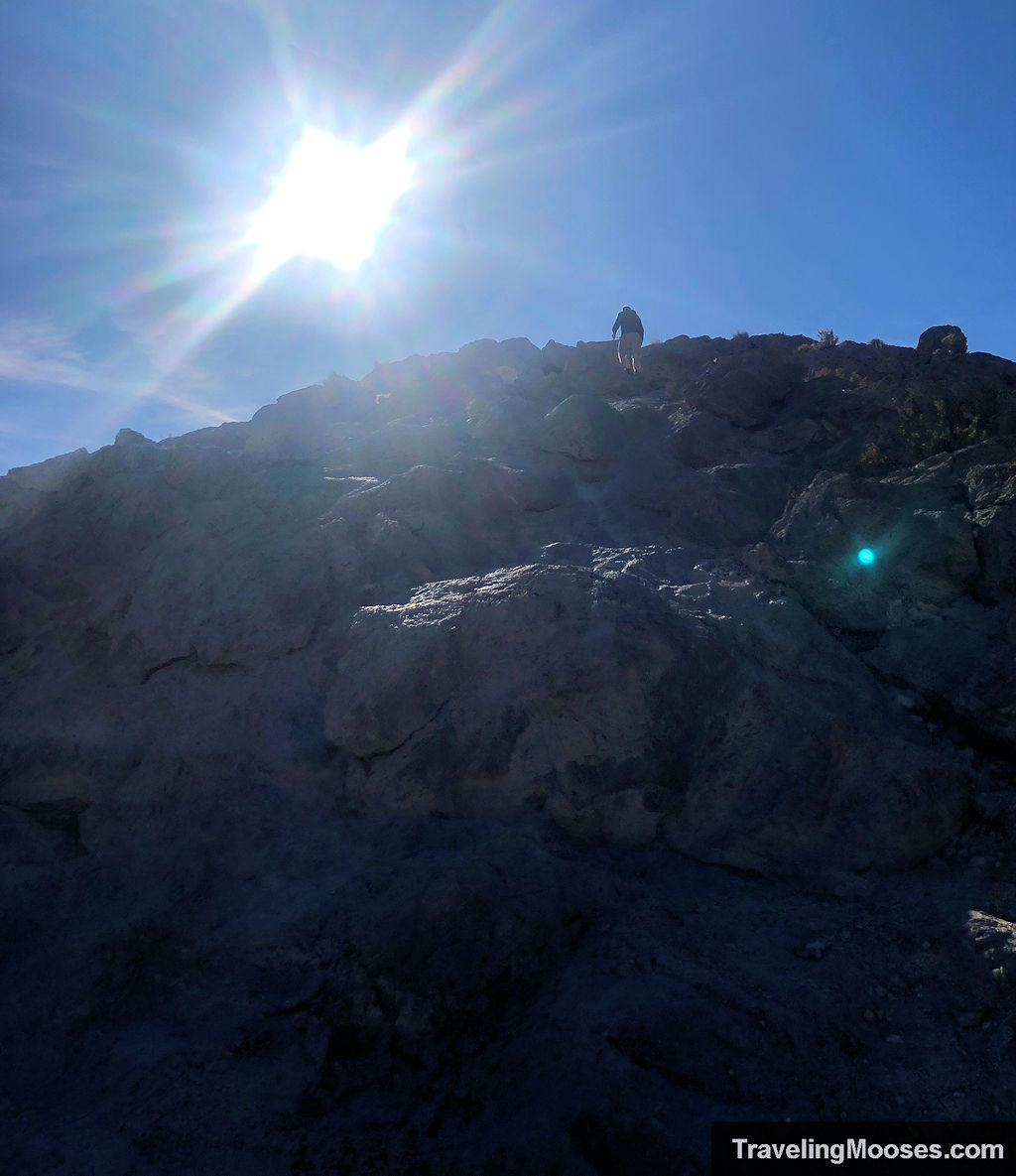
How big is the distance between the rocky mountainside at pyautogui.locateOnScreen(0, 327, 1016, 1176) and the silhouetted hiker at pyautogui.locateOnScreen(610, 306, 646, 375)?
417 centimetres

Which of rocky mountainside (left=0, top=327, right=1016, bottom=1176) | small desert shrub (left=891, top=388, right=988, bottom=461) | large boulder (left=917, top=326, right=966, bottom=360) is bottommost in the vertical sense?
rocky mountainside (left=0, top=327, right=1016, bottom=1176)

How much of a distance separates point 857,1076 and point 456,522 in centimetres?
565

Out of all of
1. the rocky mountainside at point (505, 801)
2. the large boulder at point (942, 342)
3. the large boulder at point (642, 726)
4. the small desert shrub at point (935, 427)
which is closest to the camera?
the rocky mountainside at point (505, 801)

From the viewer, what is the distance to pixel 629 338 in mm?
12875

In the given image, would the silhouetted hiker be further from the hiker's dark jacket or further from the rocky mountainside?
the rocky mountainside

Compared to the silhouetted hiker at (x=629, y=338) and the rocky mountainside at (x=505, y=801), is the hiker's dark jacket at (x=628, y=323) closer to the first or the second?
the silhouetted hiker at (x=629, y=338)

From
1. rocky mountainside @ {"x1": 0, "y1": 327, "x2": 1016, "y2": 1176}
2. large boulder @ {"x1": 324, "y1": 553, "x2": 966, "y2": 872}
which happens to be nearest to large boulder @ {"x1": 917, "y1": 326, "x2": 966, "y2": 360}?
rocky mountainside @ {"x1": 0, "y1": 327, "x2": 1016, "y2": 1176}

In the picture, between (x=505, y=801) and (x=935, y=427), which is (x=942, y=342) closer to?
(x=935, y=427)

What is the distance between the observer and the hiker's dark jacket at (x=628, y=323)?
43.3 ft

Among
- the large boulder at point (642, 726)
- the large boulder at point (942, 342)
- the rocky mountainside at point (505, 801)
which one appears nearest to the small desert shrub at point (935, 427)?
the rocky mountainside at point (505, 801)

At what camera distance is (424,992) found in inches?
180

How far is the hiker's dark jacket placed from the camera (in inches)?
519

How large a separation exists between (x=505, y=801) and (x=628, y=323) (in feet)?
32.7

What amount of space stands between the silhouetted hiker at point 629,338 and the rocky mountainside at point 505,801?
4166 millimetres
